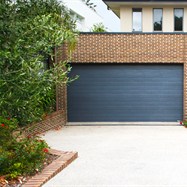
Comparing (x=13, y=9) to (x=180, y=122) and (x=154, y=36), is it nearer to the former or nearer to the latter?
(x=154, y=36)

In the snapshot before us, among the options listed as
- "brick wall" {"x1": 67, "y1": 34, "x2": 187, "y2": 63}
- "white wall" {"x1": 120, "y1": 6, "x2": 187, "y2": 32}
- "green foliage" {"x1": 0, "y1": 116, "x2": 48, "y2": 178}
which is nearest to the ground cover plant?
"green foliage" {"x1": 0, "y1": 116, "x2": 48, "y2": 178}

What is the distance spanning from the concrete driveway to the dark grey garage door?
182 cm

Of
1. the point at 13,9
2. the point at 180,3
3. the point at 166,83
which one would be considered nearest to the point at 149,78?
the point at 166,83

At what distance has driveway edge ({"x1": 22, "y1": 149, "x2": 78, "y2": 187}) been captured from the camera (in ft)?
19.7

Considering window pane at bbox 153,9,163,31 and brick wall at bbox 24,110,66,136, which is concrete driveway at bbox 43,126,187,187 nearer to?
brick wall at bbox 24,110,66,136

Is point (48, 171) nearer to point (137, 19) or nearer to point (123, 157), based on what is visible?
point (123, 157)

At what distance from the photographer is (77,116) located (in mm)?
15336

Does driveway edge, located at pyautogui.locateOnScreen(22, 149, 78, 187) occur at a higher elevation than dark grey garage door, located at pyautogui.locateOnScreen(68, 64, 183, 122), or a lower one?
lower

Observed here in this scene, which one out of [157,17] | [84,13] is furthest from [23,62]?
[84,13]

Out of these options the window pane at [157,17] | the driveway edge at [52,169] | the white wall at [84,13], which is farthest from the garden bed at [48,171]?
the white wall at [84,13]

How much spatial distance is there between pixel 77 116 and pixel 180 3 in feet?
32.3

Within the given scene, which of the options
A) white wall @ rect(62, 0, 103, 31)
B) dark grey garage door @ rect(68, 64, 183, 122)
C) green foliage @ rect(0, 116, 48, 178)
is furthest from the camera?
white wall @ rect(62, 0, 103, 31)

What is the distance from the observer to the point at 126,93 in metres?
15.3

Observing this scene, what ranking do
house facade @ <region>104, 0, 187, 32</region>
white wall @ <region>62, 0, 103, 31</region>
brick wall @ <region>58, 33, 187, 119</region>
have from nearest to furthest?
brick wall @ <region>58, 33, 187, 119</region>
house facade @ <region>104, 0, 187, 32</region>
white wall @ <region>62, 0, 103, 31</region>
